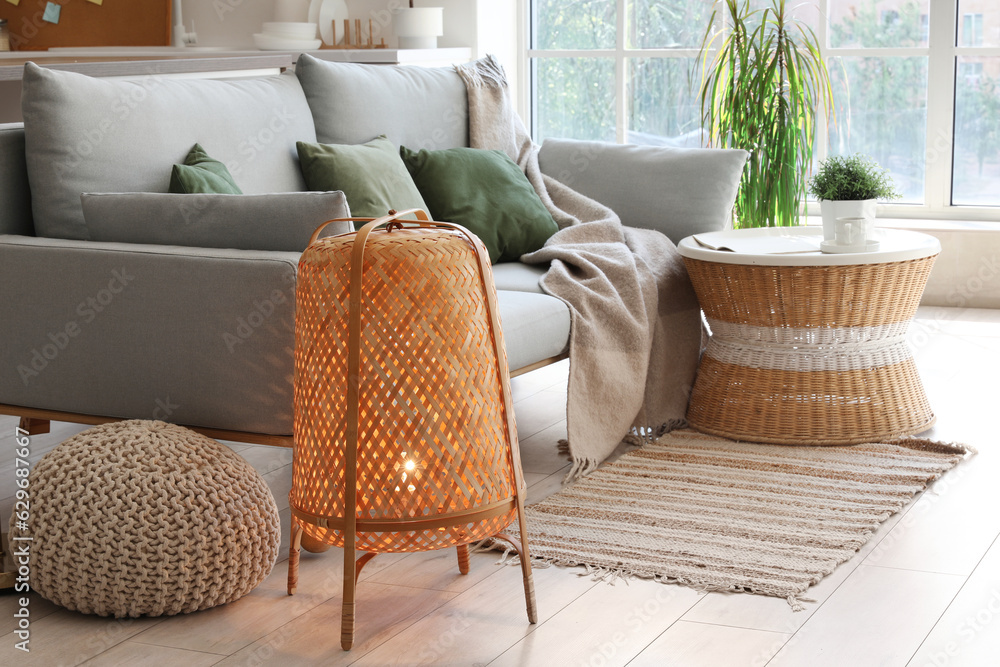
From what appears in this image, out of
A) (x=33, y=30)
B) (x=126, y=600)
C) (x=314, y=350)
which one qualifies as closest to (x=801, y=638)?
(x=314, y=350)

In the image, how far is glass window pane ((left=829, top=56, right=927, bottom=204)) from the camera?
471 cm

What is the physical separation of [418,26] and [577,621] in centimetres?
325

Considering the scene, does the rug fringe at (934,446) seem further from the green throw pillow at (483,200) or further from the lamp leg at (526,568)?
the lamp leg at (526,568)

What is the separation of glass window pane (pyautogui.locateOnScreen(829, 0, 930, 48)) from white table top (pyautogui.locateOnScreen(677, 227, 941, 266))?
1959 millimetres

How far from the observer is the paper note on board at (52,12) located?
229 inches

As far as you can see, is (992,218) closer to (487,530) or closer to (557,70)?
(557,70)

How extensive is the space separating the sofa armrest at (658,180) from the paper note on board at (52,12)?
3.60 m

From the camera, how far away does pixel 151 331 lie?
2016 mm

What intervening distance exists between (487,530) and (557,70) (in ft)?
12.3

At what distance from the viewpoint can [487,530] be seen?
1.79 m

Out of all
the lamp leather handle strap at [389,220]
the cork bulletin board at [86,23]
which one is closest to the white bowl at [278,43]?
the cork bulletin board at [86,23]

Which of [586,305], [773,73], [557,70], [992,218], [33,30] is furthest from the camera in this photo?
[33,30]

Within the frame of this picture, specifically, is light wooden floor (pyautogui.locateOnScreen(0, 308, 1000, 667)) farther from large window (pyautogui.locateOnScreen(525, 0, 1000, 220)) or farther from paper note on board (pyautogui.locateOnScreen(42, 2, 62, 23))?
paper note on board (pyautogui.locateOnScreen(42, 2, 62, 23))

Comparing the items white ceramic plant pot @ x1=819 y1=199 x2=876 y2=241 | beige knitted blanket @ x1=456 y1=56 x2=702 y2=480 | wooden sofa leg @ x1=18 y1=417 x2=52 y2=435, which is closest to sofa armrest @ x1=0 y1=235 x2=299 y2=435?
wooden sofa leg @ x1=18 y1=417 x2=52 y2=435
